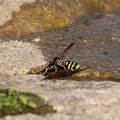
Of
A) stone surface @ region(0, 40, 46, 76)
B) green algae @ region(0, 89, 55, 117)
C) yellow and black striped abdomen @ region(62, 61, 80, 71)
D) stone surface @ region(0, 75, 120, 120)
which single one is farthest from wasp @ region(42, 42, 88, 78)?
green algae @ region(0, 89, 55, 117)

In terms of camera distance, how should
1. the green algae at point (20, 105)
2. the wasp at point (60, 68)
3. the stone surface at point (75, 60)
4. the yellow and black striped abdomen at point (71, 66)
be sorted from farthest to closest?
the yellow and black striped abdomen at point (71, 66)
the wasp at point (60, 68)
the stone surface at point (75, 60)
the green algae at point (20, 105)

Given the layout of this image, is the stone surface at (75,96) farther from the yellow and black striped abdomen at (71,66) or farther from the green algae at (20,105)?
the yellow and black striped abdomen at (71,66)

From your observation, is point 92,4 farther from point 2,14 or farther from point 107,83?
point 107,83

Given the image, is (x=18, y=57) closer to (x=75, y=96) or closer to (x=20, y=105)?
(x=75, y=96)

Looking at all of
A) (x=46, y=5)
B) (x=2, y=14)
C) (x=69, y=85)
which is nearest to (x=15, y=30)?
(x=2, y=14)

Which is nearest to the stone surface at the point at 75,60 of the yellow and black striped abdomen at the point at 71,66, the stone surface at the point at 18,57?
the stone surface at the point at 18,57

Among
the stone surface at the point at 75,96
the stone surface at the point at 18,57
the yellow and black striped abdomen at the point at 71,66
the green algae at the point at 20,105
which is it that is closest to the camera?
the green algae at the point at 20,105

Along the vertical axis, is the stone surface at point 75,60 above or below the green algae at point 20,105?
below

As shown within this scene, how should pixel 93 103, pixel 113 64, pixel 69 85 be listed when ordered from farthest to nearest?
pixel 113 64, pixel 69 85, pixel 93 103
